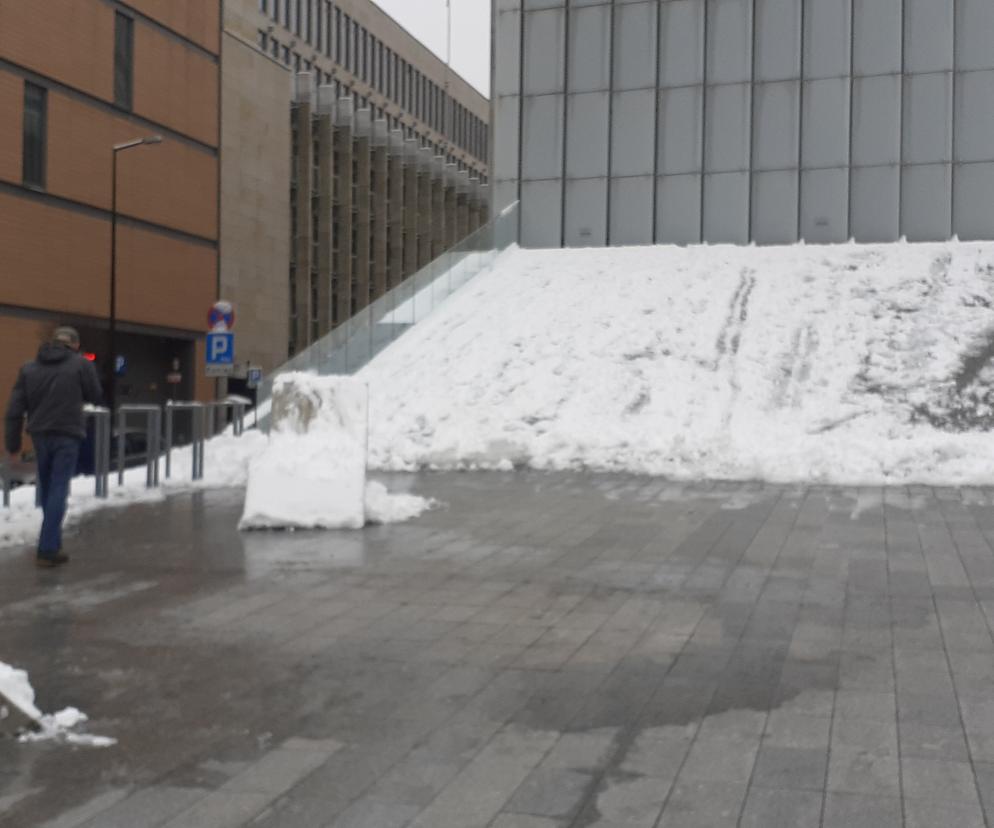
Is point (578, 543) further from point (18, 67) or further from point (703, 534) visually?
point (18, 67)

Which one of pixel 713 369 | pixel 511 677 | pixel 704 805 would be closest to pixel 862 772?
pixel 704 805

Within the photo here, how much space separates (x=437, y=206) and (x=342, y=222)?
15.7m

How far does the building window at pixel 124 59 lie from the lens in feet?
131

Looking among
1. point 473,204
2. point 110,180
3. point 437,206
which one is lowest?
point 110,180

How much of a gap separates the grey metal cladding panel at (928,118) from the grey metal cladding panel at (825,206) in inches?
71.5

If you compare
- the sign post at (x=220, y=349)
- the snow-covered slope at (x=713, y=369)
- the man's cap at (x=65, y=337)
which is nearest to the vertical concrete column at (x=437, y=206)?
the snow-covered slope at (x=713, y=369)

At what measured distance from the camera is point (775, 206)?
109 feet

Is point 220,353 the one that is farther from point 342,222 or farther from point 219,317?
point 342,222

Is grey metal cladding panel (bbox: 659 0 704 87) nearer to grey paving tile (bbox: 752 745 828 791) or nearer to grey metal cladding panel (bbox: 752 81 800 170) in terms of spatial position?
grey metal cladding panel (bbox: 752 81 800 170)

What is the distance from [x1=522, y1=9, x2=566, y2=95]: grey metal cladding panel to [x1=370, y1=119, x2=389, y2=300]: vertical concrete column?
117ft

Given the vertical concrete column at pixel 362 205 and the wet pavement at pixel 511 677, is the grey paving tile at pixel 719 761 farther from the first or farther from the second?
the vertical concrete column at pixel 362 205

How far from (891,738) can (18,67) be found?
3529 centimetres

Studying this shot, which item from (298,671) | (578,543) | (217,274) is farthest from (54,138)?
(298,671)

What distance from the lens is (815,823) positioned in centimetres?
390
